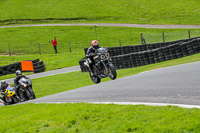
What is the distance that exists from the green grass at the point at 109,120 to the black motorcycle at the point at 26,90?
6.53 metres

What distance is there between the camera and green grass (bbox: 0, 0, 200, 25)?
5075cm

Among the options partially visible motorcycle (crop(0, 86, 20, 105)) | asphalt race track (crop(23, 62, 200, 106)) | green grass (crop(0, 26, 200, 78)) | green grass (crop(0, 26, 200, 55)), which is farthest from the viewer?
green grass (crop(0, 26, 200, 55))

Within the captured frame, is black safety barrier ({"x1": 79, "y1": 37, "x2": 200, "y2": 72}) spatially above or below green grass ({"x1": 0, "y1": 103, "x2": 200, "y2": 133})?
below

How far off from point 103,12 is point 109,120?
50958mm

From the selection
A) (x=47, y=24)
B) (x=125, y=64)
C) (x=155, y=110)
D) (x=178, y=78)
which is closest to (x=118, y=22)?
(x=47, y=24)

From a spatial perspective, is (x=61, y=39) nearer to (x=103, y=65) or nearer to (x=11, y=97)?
(x=11, y=97)

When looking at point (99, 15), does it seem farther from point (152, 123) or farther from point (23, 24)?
point (152, 123)

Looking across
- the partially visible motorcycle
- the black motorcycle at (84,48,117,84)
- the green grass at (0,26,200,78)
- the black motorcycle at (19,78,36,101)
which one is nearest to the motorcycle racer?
the black motorcycle at (84,48,117,84)

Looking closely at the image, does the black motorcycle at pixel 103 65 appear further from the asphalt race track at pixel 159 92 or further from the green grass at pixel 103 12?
the green grass at pixel 103 12

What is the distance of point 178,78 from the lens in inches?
406

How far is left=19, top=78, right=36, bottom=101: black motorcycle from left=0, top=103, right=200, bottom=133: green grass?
6.53m

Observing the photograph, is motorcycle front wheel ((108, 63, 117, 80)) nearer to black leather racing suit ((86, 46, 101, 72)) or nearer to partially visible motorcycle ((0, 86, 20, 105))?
black leather racing suit ((86, 46, 101, 72))

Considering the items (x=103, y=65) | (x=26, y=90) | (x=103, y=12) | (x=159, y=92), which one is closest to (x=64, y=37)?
(x=103, y=12)

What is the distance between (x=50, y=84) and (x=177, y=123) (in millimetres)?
14460
